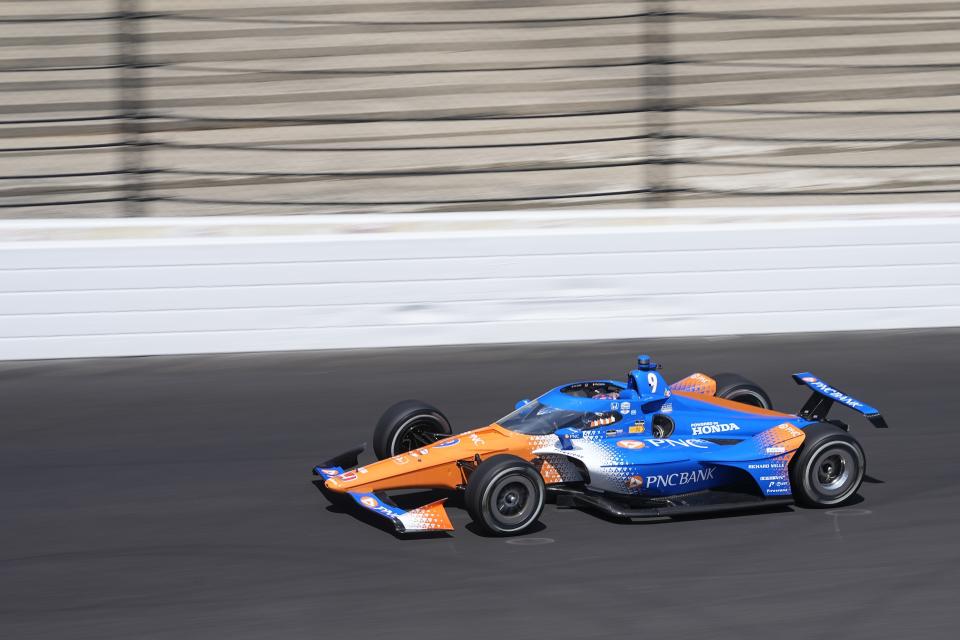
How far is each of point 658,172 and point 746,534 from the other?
20.0ft

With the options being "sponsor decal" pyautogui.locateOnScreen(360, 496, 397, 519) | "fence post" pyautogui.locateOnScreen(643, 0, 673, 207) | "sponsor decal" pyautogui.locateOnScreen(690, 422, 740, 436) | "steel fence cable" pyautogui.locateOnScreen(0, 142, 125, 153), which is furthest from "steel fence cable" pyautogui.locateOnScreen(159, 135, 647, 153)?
"sponsor decal" pyautogui.locateOnScreen(360, 496, 397, 519)

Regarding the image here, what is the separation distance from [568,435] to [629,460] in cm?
34

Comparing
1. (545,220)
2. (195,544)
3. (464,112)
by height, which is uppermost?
(464,112)

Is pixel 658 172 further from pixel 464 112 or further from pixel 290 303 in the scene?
pixel 290 303

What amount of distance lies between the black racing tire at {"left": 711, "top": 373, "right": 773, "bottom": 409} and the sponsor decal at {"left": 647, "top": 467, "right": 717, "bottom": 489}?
1.15m

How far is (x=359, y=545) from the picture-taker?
5926 mm

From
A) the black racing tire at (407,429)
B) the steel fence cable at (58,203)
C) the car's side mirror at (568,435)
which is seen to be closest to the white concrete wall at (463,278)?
the steel fence cable at (58,203)

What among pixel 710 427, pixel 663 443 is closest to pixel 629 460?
pixel 663 443

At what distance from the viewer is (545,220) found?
1077 centimetres

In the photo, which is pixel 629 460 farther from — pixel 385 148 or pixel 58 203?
pixel 58 203

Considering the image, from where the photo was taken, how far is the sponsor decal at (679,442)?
635 centimetres

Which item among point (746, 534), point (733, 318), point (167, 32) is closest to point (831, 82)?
point (733, 318)

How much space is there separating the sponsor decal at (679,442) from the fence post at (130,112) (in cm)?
649

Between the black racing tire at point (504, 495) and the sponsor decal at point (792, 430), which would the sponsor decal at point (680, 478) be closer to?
the sponsor decal at point (792, 430)
